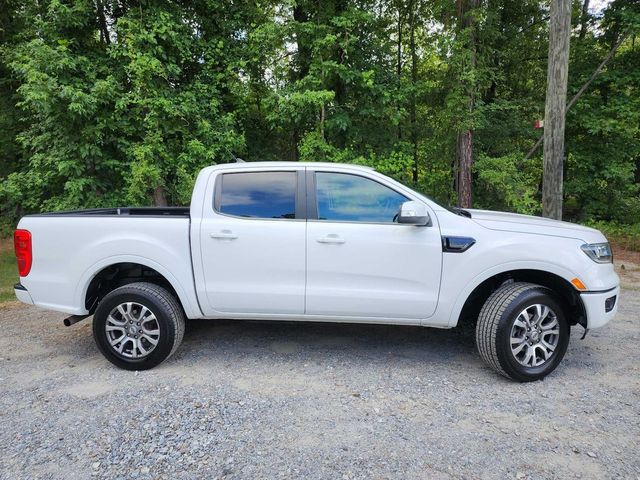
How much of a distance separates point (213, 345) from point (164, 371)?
2.18 ft

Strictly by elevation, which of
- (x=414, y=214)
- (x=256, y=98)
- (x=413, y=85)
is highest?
(x=413, y=85)

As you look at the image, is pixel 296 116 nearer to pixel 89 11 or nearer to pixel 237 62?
pixel 237 62

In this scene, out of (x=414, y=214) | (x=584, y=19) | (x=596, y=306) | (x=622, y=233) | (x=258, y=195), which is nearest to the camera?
(x=414, y=214)

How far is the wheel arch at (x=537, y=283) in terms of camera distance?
11.3 ft

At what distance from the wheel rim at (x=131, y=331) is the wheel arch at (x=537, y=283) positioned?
8.82 ft

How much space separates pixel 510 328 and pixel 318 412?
168cm

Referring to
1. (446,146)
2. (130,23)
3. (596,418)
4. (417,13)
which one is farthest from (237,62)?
(596,418)

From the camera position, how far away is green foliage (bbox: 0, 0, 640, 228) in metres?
7.77

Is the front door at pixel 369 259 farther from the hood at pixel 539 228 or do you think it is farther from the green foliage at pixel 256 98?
the green foliage at pixel 256 98

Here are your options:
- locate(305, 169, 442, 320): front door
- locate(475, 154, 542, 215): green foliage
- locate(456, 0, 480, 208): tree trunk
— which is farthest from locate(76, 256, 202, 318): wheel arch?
locate(456, 0, 480, 208): tree trunk

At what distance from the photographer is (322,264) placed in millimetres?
3539

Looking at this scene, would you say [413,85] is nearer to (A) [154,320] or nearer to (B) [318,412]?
(A) [154,320]

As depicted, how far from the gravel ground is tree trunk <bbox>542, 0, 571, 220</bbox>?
3.07 m

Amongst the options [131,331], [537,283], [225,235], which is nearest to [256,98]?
[225,235]
